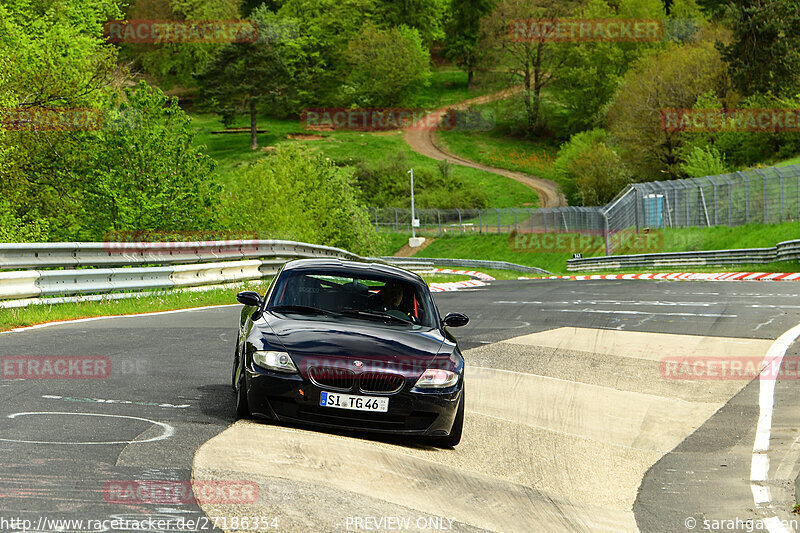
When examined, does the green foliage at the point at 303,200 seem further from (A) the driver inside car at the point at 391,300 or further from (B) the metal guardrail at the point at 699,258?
(A) the driver inside car at the point at 391,300

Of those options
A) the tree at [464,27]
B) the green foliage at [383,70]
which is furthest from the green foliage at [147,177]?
the tree at [464,27]

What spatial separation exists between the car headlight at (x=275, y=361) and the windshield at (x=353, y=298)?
1.06 meters

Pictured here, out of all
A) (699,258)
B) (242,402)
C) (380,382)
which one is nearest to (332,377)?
(380,382)

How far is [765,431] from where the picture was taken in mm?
9125

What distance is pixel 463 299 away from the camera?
2341 cm

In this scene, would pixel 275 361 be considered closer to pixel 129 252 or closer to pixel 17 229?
pixel 129 252

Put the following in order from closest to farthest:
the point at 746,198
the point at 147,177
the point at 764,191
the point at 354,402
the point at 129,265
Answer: the point at 354,402 < the point at 129,265 < the point at 147,177 < the point at 764,191 < the point at 746,198

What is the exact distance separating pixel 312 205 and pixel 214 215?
1972 centimetres

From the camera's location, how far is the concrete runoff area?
559cm

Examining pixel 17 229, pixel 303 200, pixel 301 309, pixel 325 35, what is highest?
pixel 325 35

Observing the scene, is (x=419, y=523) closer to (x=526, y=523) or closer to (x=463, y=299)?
(x=526, y=523)

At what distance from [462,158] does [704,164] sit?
2019 inches

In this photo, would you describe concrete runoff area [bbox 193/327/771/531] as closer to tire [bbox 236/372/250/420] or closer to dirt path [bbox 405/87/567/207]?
tire [bbox 236/372/250/420]

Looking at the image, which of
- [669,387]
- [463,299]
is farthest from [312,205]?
[669,387]
